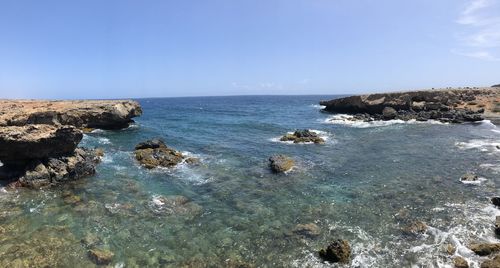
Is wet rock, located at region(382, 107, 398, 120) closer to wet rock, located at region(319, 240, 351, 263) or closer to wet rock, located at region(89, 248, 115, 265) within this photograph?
wet rock, located at region(319, 240, 351, 263)

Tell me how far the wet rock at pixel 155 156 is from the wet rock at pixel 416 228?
19029 millimetres

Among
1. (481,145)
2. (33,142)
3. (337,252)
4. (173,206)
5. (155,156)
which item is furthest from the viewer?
(481,145)

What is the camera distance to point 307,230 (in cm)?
1880

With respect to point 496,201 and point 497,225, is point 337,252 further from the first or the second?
point 496,201

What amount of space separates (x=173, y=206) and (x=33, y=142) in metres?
10.7

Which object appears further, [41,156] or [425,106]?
[425,106]

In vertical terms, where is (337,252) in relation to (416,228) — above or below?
above

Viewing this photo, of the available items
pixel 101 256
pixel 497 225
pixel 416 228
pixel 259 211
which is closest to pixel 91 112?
pixel 259 211

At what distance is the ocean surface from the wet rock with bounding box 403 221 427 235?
0.99ft

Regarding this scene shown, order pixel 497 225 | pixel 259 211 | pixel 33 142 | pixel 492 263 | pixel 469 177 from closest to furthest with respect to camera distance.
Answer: pixel 492 263, pixel 497 225, pixel 259 211, pixel 33 142, pixel 469 177

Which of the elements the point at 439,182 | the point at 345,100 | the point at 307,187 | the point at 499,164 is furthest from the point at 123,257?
the point at 345,100

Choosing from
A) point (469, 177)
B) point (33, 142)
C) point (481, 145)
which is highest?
point (33, 142)

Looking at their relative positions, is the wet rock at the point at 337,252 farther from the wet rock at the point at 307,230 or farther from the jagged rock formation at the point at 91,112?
the jagged rock formation at the point at 91,112

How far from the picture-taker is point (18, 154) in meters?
25.1
